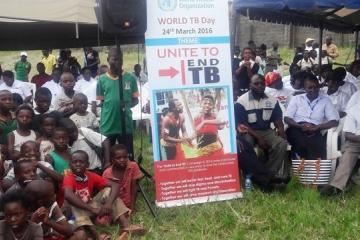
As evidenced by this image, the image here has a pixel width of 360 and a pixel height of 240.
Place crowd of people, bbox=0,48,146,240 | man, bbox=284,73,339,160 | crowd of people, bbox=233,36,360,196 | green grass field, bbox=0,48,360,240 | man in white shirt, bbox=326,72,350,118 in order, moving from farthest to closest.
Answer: man in white shirt, bbox=326,72,350,118
man, bbox=284,73,339,160
crowd of people, bbox=233,36,360,196
green grass field, bbox=0,48,360,240
crowd of people, bbox=0,48,146,240

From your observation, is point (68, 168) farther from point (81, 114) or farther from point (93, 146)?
point (81, 114)

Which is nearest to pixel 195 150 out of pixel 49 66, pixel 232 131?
pixel 232 131

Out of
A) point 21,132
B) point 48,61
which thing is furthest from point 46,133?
point 48,61

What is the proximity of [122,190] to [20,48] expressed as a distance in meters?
5.28

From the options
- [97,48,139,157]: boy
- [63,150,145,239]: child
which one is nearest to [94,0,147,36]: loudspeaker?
[97,48,139,157]: boy

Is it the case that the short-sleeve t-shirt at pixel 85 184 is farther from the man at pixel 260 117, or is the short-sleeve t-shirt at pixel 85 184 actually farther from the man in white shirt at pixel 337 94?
the man in white shirt at pixel 337 94

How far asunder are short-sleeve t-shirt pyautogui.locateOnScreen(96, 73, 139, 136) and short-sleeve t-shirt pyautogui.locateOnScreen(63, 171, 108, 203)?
1372mm

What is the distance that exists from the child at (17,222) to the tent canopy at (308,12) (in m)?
4.46

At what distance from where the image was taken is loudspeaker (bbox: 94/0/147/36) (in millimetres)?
5379

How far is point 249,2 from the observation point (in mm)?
7758

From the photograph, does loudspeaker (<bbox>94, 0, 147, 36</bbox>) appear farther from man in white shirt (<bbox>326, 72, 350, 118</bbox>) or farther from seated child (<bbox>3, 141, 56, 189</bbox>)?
man in white shirt (<bbox>326, 72, 350, 118</bbox>)

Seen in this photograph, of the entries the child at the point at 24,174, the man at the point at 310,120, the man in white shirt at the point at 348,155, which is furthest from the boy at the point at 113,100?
the man in white shirt at the point at 348,155

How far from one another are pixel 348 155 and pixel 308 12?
164 inches

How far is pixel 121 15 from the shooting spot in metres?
5.43
